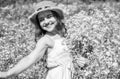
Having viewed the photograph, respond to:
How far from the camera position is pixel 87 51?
546cm

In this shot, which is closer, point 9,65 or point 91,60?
point 91,60

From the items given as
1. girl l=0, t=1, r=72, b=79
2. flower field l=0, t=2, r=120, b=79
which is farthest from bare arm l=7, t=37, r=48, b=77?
flower field l=0, t=2, r=120, b=79

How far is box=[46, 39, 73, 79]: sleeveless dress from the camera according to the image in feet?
9.25

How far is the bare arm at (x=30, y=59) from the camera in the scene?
2596 millimetres

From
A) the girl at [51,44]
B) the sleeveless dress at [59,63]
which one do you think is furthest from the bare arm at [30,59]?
the sleeveless dress at [59,63]

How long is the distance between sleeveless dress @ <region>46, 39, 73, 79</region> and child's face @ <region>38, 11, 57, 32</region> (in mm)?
135

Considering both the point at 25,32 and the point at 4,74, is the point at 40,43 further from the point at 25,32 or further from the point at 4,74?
the point at 25,32

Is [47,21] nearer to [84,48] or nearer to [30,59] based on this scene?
[30,59]

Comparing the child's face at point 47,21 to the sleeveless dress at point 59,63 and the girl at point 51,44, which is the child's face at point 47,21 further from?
the sleeveless dress at point 59,63

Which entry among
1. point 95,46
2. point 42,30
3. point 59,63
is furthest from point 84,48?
point 59,63

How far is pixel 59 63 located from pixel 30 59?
27cm

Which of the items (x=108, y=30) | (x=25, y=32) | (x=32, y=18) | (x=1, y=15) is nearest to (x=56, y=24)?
(x=32, y=18)

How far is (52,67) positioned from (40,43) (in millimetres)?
218

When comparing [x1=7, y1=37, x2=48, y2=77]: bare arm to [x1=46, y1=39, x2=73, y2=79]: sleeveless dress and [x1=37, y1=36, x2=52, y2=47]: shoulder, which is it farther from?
[x1=46, y1=39, x2=73, y2=79]: sleeveless dress
